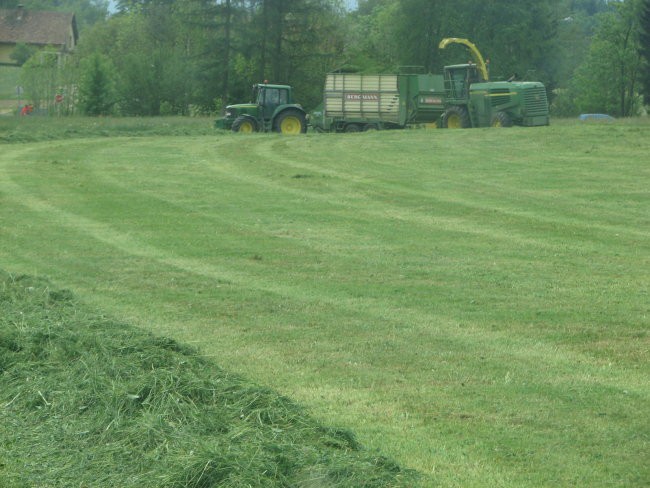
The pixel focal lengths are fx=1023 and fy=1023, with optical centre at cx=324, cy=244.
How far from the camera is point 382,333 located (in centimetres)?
887

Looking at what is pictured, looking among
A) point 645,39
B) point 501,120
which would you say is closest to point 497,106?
point 501,120

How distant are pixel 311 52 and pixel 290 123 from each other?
2259 centimetres

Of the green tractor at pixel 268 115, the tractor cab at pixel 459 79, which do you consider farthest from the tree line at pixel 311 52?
the green tractor at pixel 268 115

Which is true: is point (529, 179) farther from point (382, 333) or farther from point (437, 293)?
point (382, 333)

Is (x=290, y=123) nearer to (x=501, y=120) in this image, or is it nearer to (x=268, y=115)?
(x=268, y=115)

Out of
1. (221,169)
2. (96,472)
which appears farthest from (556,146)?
(96,472)

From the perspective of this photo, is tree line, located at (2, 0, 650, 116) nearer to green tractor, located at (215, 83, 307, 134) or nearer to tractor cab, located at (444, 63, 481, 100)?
tractor cab, located at (444, 63, 481, 100)

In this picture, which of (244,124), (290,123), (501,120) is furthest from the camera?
(290,123)

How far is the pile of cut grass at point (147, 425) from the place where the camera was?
5.37m

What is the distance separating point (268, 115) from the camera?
4188cm

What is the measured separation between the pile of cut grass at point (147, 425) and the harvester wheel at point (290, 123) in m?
33.8

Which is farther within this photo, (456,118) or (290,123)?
(290,123)

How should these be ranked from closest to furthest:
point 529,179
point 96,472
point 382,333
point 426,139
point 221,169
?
point 96,472
point 382,333
point 529,179
point 221,169
point 426,139

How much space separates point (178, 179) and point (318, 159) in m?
5.63
